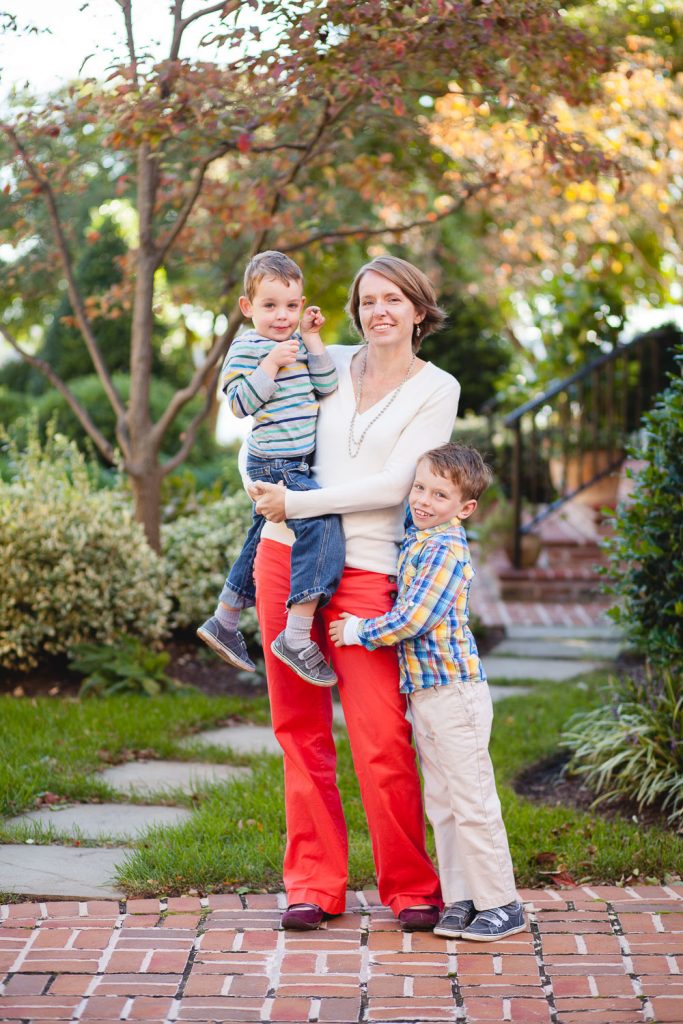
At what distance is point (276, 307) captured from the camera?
126 inches

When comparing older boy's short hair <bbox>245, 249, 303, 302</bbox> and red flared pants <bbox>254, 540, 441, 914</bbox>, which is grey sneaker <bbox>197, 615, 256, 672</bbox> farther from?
older boy's short hair <bbox>245, 249, 303, 302</bbox>

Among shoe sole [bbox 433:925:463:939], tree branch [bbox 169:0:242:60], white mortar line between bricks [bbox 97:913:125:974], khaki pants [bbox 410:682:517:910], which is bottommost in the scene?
shoe sole [bbox 433:925:463:939]

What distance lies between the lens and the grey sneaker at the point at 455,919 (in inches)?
123

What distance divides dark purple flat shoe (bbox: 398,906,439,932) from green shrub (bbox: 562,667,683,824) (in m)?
1.16

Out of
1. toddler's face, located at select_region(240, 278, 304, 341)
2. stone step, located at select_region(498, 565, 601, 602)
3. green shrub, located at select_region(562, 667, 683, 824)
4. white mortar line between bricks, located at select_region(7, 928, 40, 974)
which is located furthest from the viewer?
stone step, located at select_region(498, 565, 601, 602)

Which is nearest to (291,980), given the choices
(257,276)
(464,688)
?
(464,688)

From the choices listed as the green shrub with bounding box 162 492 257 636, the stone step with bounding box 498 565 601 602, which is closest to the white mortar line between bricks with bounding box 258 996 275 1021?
the green shrub with bounding box 162 492 257 636

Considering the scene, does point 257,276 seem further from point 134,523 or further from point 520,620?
point 520,620

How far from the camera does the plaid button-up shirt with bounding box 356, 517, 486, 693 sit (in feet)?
9.89

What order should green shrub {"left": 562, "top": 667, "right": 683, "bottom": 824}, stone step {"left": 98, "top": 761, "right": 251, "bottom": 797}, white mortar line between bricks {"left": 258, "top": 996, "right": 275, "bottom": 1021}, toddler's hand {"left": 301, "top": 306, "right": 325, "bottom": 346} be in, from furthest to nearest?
stone step {"left": 98, "top": 761, "right": 251, "bottom": 797}, green shrub {"left": 562, "top": 667, "right": 683, "bottom": 824}, toddler's hand {"left": 301, "top": 306, "right": 325, "bottom": 346}, white mortar line between bricks {"left": 258, "top": 996, "right": 275, "bottom": 1021}

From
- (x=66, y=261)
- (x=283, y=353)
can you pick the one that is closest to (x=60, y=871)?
(x=283, y=353)

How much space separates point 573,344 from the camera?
921cm

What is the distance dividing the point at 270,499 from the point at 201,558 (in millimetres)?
3485

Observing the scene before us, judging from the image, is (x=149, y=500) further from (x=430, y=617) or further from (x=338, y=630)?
(x=430, y=617)
